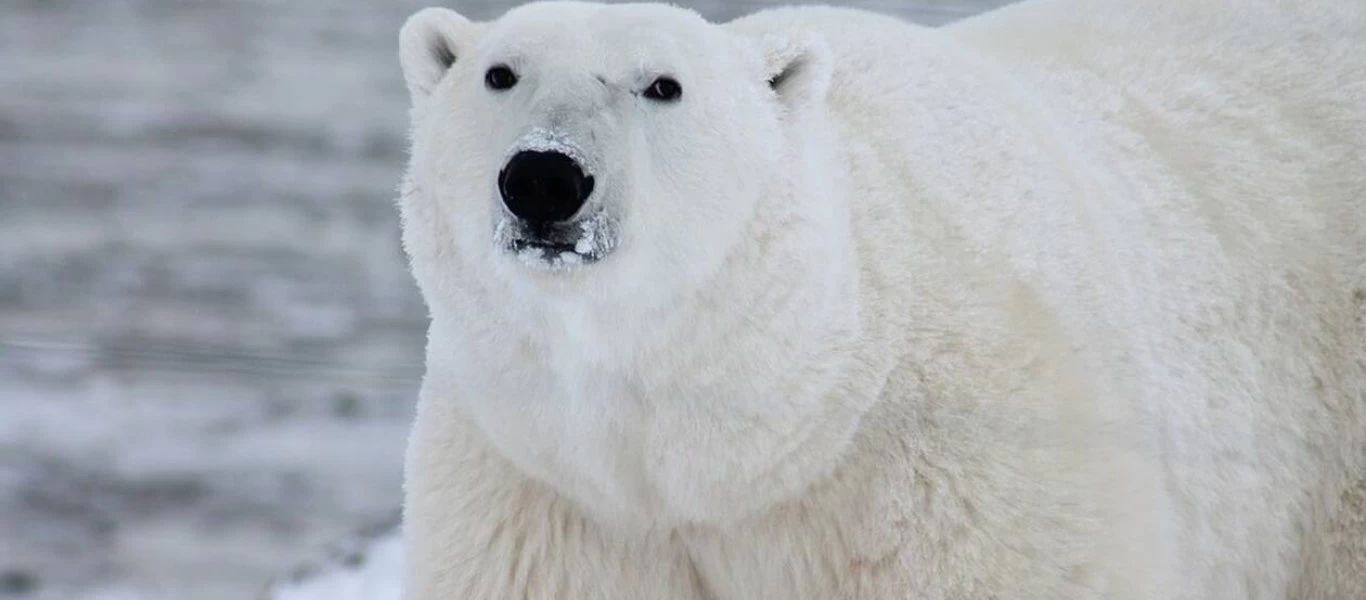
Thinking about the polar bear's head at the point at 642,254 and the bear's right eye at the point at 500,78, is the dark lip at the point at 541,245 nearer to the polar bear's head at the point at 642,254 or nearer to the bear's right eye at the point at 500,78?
the polar bear's head at the point at 642,254

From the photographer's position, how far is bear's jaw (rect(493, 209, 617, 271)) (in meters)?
2.10

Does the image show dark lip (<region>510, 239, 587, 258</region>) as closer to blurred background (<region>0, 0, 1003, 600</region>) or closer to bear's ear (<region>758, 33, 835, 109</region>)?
bear's ear (<region>758, 33, 835, 109</region>)

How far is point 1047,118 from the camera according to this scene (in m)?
2.91

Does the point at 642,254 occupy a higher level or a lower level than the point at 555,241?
lower

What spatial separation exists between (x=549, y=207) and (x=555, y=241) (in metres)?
0.04

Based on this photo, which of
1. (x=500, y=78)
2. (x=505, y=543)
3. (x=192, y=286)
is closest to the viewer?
(x=500, y=78)

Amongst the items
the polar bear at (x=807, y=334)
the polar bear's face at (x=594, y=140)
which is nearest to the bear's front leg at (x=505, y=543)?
the polar bear at (x=807, y=334)

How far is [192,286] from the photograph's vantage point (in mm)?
5906

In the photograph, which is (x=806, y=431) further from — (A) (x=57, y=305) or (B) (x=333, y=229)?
(B) (x=333, y=229)

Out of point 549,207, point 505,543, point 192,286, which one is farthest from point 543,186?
point 192,286

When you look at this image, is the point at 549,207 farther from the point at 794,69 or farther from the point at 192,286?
the point at 192,286

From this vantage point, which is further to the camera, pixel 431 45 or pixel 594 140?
pixel 431 45

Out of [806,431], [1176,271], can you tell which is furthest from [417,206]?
[1176,271]

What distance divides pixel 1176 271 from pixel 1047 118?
1.10 feet
